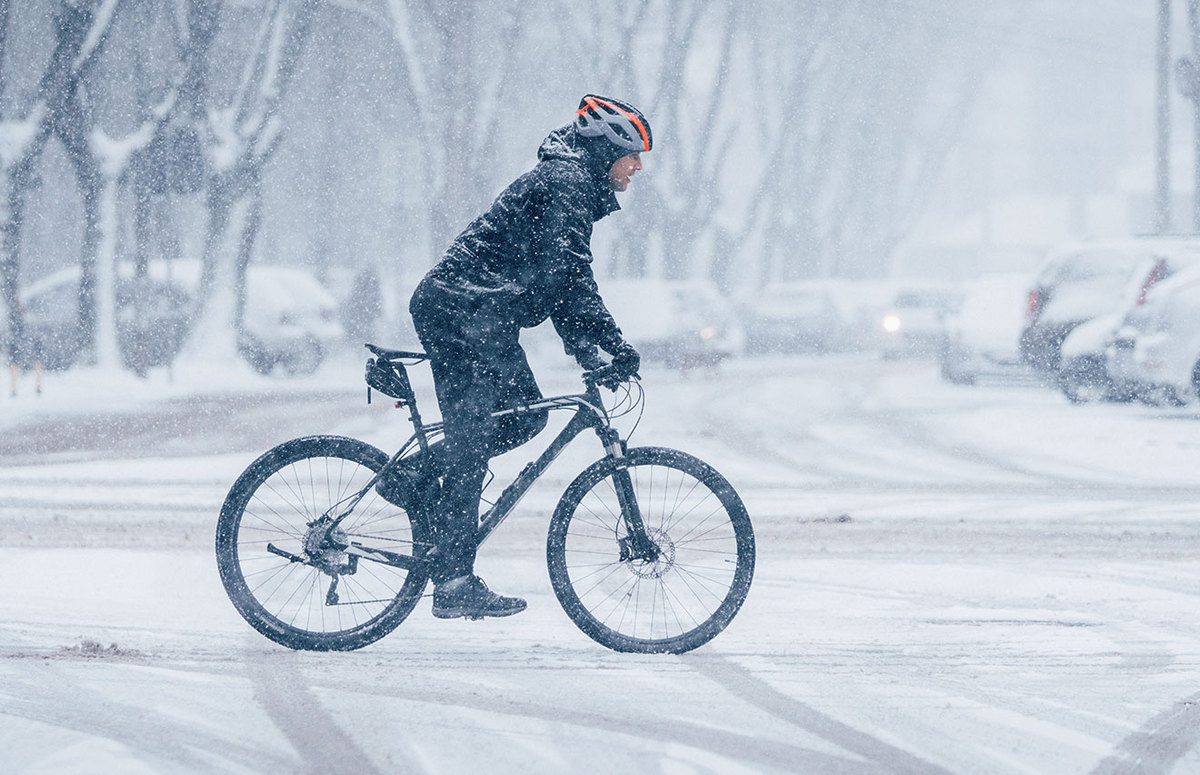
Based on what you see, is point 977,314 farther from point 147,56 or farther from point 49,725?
point 49,725

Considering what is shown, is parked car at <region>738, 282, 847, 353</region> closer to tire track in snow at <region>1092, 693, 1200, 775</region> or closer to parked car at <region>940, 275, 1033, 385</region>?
parked car at <region>940, 275, 1033, 385</region>

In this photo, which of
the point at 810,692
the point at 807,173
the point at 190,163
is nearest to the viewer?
the point at 810,692

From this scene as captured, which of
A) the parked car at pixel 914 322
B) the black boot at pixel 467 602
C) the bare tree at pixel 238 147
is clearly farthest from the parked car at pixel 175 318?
the black boot at pixel 467 602

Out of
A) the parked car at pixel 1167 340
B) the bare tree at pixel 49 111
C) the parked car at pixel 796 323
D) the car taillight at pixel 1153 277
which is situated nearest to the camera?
the parked car at pixel 1167 340

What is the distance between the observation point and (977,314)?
21.8 metres

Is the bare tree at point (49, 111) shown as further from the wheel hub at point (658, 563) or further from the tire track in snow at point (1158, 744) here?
the tire track in snow at point (1158, 744)

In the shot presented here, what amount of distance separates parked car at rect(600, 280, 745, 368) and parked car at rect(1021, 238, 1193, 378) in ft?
28.6

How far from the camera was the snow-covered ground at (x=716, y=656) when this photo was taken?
13.9ft

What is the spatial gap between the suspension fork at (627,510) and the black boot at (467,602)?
1.33 ft

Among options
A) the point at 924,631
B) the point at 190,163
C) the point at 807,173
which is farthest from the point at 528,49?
the point at 924,631

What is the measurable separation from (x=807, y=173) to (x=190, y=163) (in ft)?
85.0

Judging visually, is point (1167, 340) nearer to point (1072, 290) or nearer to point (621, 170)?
point (1072, 290)

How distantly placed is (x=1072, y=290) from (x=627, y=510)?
46.6 feet

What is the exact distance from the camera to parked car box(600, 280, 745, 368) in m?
27.2
